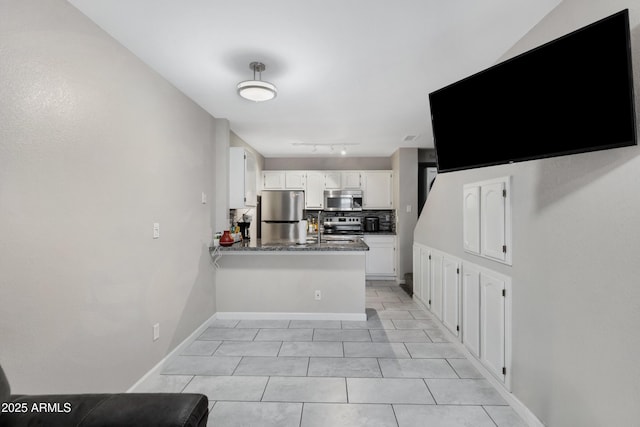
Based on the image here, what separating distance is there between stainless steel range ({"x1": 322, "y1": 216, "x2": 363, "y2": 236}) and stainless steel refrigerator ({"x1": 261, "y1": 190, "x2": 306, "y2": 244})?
0.71 metres

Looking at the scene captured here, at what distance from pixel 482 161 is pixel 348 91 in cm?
153

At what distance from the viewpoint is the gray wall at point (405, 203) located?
5500 millimetres

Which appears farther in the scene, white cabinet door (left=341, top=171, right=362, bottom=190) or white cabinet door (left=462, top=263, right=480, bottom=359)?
white cabinet door (left=341, top=171, right=362, bottom=190)

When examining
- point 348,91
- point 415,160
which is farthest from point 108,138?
point 415,160

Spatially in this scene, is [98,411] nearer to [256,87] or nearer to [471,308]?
[256,87]

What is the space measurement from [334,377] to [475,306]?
132 cm

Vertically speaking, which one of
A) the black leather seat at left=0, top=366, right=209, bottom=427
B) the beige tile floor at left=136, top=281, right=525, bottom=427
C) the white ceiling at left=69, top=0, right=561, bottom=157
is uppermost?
the white ceiling at left=69, top=0, right=561, bottom=157

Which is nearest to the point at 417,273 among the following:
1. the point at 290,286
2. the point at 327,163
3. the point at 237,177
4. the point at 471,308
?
the point at 471,308

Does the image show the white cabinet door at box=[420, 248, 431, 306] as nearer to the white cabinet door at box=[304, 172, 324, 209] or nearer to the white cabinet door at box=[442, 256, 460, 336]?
the white cabinet door at box=[442, 256, 460, 336]

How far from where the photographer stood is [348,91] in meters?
2.97

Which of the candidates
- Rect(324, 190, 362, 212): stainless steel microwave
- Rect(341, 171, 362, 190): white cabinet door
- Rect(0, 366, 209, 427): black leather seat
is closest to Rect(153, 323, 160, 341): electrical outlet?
Rect(0, 366, 209, 427): black leather seat

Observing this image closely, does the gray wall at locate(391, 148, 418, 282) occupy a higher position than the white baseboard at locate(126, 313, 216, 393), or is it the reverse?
the gray wall at locate(391, 148, 418, 282)

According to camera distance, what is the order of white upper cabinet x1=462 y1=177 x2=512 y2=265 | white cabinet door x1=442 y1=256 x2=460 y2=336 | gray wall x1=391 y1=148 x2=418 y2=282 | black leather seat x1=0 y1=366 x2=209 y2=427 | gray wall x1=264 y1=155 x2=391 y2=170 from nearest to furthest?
black leather seat x1=0 y1=366 x2=209 y2=427 → white upper cabinet x1=462 y1=177 x2=512 y2=265 → white cabinet door x1=442 y1=256 x2=460 y2=336 → gray wall x1=391 y1=148 x2=418 y2=282 → gray wall x1=264 y1=155 x2=391 y2=170

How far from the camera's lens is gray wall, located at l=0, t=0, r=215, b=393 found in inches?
55.9
